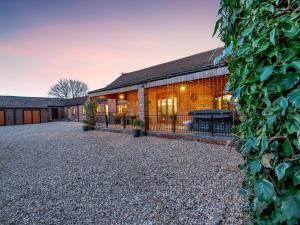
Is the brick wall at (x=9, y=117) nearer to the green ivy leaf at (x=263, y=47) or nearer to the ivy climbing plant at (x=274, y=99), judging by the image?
the ivy climbing plant at (x=274, y=99)

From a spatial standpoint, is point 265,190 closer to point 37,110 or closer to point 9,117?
point 9,117

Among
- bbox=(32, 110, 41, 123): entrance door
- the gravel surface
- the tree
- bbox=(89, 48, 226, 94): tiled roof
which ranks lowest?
the gravel surface

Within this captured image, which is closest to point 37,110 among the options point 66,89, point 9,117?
point 9,117

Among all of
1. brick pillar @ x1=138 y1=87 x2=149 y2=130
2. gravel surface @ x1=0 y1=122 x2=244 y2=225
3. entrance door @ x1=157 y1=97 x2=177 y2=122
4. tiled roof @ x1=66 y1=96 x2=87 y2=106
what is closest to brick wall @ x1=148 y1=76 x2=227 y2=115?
entrance door @ x1=157 y1=97 x2=177 y2=122

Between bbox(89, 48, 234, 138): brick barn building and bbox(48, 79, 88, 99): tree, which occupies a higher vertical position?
bbox(48, 79, 88, 99): tree

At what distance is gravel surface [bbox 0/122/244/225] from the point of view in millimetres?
2434

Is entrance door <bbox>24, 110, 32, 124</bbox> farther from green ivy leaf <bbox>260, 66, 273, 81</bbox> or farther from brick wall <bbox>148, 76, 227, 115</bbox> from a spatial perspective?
green ivy leaf <bbox>260, 66, 273, 81</bbox>

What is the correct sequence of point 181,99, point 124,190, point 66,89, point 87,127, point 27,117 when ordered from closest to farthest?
point 124,190 < point 181,99 < point 87,127 < point 27,117 < point 66,89

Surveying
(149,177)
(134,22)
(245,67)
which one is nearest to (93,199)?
(149,177)

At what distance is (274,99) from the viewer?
2.60 ft

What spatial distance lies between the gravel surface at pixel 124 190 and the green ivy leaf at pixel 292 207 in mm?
751

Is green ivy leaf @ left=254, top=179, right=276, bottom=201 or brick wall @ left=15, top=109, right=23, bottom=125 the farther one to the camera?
brick wall @ left=15, top=109, right=23, bottom=125

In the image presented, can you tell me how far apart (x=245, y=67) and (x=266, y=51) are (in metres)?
0.13

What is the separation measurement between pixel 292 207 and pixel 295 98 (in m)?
0.45
